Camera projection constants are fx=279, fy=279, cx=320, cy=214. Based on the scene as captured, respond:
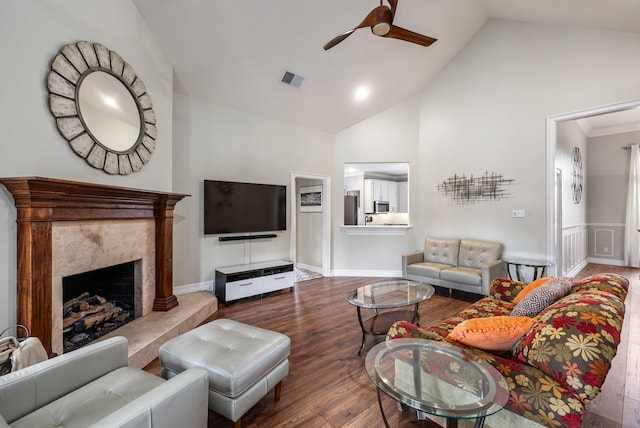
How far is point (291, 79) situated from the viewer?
3.99 meters

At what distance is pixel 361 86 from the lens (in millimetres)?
4492

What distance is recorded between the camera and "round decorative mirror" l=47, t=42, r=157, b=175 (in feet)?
6.86

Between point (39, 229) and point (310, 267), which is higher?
point (39, 229)

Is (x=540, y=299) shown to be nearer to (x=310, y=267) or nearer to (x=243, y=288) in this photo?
(x=243, y=288)

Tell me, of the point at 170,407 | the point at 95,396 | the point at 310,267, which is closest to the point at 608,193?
the point at 310,267

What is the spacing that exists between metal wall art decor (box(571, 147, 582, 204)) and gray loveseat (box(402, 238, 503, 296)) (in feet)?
8.84

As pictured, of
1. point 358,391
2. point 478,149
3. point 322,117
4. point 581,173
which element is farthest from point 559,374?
point 581,173

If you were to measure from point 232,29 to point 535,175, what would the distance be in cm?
445

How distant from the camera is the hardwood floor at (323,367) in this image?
1.75 m

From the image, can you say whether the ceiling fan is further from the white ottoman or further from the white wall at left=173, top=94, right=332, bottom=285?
the white ottoman

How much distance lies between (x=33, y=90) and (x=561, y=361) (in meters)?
3.40

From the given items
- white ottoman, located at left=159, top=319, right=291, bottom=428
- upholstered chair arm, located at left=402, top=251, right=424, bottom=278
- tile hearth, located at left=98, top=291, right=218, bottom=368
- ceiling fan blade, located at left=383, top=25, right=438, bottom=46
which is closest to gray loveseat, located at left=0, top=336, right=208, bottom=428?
white ottoman, located at left=159, top=319, right=291, bottom=428

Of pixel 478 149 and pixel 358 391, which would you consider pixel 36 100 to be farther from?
pixel 478 149

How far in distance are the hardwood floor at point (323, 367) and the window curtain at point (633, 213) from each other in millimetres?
3426
